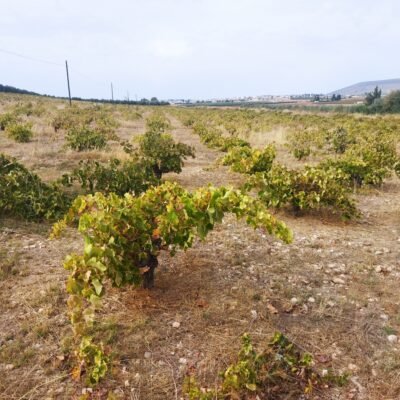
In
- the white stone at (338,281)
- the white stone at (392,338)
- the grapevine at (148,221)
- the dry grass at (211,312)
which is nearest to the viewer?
the dry grass at (211,312)

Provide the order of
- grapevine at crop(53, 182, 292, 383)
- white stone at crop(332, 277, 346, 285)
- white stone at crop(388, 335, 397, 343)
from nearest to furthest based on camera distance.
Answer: grapevine at crop(53, 182, 292, 383) < white stone at crop(388, 335, 397, 343) < white stone at crop(332, 277, 346, 285)

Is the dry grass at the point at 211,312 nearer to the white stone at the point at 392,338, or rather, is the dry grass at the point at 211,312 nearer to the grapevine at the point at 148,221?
the white stone at the point at 392,338

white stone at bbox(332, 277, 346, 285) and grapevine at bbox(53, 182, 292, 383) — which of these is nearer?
grapevine at bbox(53, 182, 292, 383)

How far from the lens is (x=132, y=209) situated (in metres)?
2.78

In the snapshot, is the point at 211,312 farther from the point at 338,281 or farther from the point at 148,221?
the point at 338,281

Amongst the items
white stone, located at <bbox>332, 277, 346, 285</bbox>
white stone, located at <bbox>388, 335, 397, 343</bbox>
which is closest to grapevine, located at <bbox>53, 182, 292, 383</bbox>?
white stone, located at <bbox>388, 335, 397, 343</bbox>

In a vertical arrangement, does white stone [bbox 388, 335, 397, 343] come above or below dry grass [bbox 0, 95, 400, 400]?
below

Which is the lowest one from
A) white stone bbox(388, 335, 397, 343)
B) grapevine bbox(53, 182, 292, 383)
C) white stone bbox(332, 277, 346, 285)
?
white stone bbox(388, 335, 397, 343)

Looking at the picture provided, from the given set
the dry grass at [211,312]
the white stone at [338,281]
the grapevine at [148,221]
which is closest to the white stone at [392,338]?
the dry grass at [211,312]

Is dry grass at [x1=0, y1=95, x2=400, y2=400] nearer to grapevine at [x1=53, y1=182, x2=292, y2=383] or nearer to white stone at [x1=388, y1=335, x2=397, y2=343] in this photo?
white stone at [x1=388, y1=335, x2=397, y2=343]

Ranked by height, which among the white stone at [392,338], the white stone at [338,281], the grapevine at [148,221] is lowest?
the white stone at [392,338]

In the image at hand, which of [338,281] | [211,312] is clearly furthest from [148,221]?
[338,281]

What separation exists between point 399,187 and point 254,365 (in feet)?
21.7

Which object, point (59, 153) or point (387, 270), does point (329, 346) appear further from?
point (59, 153)
